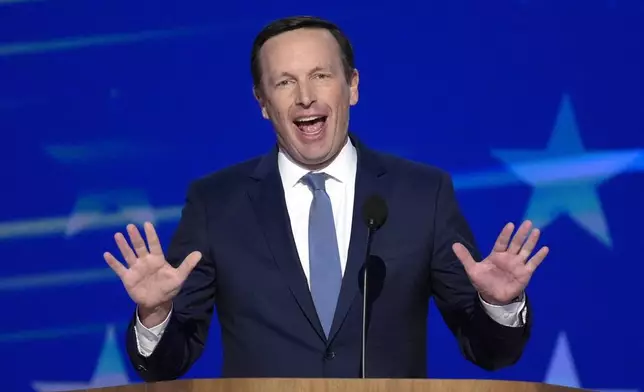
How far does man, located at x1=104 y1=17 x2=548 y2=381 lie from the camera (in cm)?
245

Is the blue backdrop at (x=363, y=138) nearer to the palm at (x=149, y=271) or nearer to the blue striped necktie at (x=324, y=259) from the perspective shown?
the blue striped necktie at (x=324, y=259)

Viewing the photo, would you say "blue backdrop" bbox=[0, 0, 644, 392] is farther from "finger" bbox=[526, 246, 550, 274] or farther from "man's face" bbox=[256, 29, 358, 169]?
"finger" bbox=[526, 246, 550, 274]

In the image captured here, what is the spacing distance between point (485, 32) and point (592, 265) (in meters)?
0.71

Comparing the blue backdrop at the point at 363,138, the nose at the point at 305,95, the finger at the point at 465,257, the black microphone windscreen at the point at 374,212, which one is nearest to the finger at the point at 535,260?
the finger at the point at 465,257

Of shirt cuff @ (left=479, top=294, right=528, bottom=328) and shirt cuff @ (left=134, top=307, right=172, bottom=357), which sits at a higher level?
shirt cuff @ (left=479, top=294, right=528, bottom=328)

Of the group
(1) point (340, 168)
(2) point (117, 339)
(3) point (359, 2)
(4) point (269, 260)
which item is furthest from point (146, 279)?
(3) point (359, 2)

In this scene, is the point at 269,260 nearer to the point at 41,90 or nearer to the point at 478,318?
the point at 478,318

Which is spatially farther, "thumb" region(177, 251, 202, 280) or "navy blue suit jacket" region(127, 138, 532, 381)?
"navy blue suit jacket" region(127, 138, 532, 381)

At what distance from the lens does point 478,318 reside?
2480mm

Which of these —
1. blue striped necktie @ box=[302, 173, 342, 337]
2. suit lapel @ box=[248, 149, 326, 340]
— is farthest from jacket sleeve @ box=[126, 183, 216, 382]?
blue striped necktie @ box=[302, 173, 342, 337]

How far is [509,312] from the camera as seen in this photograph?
2.41m

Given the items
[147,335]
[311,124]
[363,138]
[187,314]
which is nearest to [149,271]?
[147,335]

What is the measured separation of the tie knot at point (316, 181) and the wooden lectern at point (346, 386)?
872 mm

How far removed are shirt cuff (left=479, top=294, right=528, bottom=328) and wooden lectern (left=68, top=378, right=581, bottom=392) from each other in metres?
0.48
